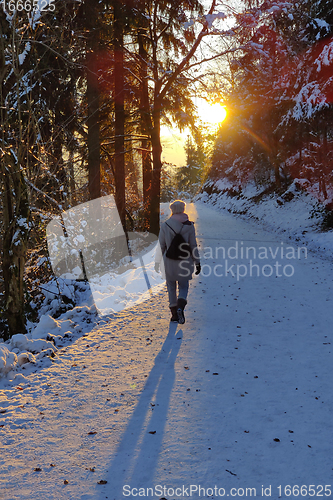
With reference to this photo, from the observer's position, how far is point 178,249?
253 inches

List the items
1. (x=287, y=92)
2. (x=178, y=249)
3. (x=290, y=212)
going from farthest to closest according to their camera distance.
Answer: (x=287, y=92) < (x=290, y=212) < (x=178, y=249)

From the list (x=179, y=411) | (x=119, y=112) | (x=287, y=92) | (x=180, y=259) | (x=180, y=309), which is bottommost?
(x=179, y=411)

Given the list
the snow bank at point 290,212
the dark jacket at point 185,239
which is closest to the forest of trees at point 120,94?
the snow bank at point 290,212

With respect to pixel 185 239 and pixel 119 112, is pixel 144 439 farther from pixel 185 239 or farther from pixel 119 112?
pixel 119 112

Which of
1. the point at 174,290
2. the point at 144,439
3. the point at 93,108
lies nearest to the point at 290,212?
the point at 93,108

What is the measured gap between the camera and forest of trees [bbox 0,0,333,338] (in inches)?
227

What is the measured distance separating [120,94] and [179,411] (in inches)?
466

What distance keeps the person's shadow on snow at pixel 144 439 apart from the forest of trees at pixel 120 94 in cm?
270

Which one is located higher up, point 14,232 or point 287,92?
point 287,92

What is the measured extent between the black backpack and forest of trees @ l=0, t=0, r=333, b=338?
2470 mm

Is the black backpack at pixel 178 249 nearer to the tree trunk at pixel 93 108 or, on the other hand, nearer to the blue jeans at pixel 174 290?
the blue jeans at pixel 174 290

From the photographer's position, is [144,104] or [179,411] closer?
[179,411]

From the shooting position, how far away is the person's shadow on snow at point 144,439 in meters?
2.95

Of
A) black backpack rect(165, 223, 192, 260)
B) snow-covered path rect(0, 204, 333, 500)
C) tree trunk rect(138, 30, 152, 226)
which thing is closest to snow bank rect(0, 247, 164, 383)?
snow-covered path rect(0, 204, 333, 500)
